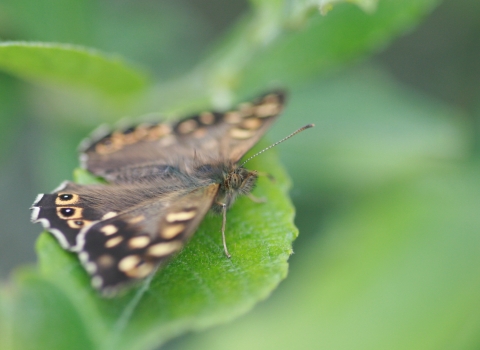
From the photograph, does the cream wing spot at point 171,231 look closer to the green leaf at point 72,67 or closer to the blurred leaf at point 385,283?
the green leaf at point 72,67

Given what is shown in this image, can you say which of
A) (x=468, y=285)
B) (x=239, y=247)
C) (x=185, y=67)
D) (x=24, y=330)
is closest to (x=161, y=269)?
(x=239, y=247)

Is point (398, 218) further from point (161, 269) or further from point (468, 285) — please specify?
point (161, 269)

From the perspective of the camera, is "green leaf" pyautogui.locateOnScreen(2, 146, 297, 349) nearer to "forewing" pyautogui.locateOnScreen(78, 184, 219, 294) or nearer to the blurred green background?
"forewing" pyautogui.locateOnScreen(78, 184, 219, 294)

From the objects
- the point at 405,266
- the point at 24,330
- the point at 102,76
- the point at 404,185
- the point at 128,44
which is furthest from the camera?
the point at 128,44

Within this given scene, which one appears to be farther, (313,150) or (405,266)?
(313,150)

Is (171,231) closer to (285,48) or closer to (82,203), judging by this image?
(82,203)

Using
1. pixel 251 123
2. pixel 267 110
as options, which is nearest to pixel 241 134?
pixel 251 123

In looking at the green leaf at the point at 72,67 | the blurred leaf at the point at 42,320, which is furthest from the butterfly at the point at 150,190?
the green leaf at the point at 72,67
